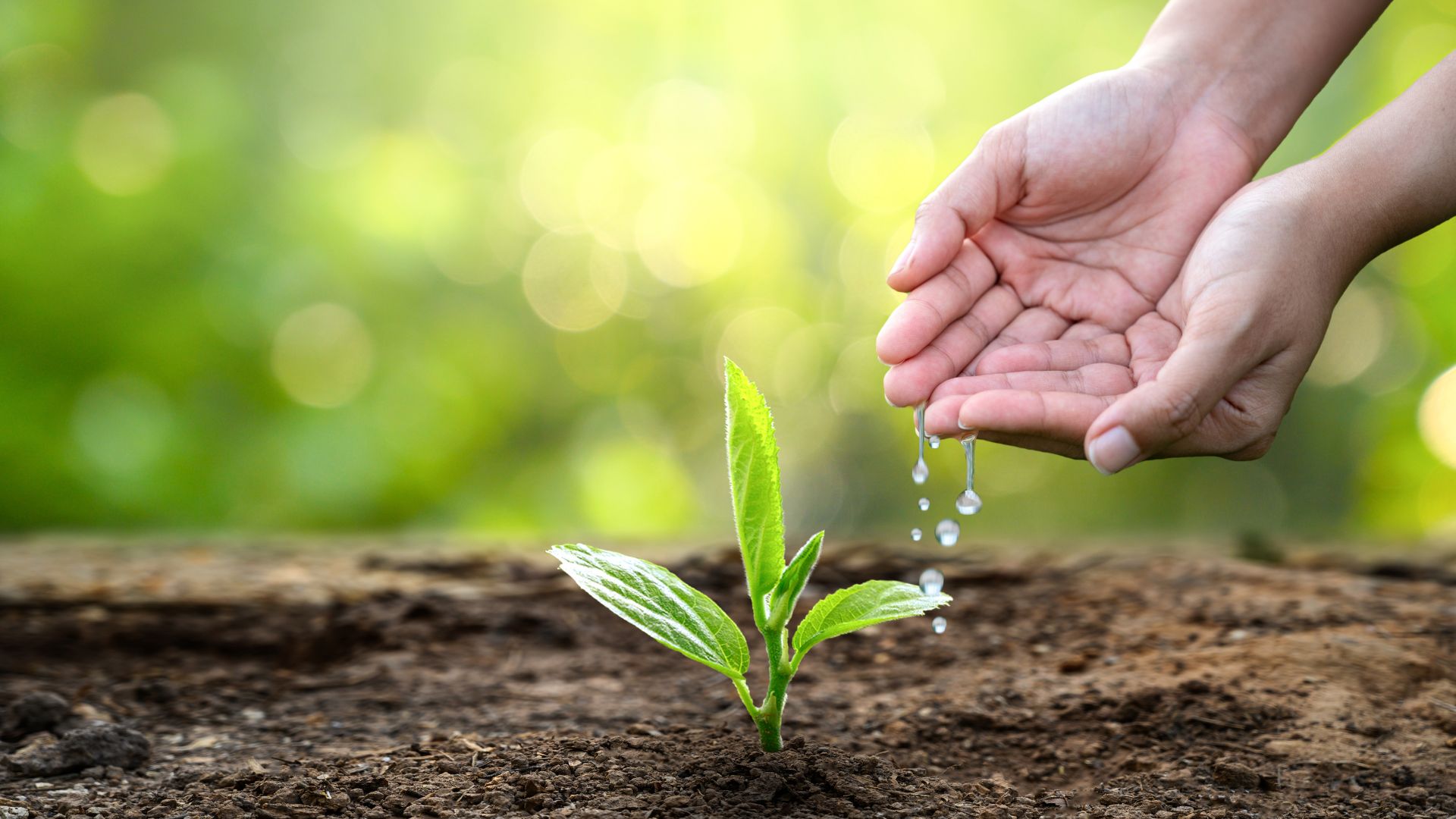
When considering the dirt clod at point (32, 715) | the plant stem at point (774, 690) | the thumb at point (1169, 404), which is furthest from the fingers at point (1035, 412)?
the dirt clod at point (32, 715)

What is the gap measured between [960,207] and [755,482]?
0.63 metres

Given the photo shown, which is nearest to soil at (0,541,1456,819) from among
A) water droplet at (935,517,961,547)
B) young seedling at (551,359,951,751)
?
young seedling at (551,359,951,751)

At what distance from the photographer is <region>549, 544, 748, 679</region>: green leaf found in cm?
120

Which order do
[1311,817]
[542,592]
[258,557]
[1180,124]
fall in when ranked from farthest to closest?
[258,557], [542,592], [1180,124], [1311,817]

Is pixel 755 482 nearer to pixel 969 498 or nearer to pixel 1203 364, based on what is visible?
pixel 969 498

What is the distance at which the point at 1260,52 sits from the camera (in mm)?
1834

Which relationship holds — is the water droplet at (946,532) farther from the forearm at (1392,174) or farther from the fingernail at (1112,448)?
the forearm at (1392,174)

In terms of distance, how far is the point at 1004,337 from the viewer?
1.69m

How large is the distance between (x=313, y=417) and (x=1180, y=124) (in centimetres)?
278

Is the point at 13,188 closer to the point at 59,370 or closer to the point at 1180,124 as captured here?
the point at 59,370

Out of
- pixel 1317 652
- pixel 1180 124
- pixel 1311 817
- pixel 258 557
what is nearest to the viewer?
pixel 1311 817

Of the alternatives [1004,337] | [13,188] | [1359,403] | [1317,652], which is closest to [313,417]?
[13,188]

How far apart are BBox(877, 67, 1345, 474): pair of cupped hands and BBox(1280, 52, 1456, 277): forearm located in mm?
46

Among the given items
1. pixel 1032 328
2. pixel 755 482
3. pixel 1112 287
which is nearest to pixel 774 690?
pixel 755 482
